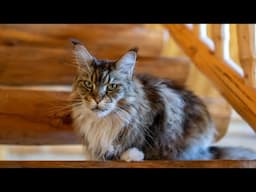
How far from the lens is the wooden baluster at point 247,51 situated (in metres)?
1.64

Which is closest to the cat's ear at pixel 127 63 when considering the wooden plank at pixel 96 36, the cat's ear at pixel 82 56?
the cat's ear at pixel 82 56

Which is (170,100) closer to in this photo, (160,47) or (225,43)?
(225,43)

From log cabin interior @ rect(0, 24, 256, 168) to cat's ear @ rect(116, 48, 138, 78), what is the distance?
319 mm

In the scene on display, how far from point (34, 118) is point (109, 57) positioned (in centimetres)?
62

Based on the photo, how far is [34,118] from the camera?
1.75m

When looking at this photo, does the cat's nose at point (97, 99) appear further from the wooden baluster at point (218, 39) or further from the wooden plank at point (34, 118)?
the wooden baluster at point (218, 39)

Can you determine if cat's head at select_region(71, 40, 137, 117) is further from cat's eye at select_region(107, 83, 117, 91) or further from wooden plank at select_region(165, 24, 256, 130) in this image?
wooden plank at select_region(165, 24, 256, 130)

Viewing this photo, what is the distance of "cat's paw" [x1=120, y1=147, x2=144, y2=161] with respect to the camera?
1446mm

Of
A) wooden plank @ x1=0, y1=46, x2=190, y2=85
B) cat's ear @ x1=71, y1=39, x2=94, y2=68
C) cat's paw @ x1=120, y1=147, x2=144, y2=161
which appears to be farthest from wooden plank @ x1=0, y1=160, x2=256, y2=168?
wooden plank @ x1=0, y1=46, x2=190, y2=85

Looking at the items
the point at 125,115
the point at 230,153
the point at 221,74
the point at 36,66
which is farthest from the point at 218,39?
the point at 36,66

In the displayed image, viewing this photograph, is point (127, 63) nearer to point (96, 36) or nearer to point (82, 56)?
point (82, 56)
